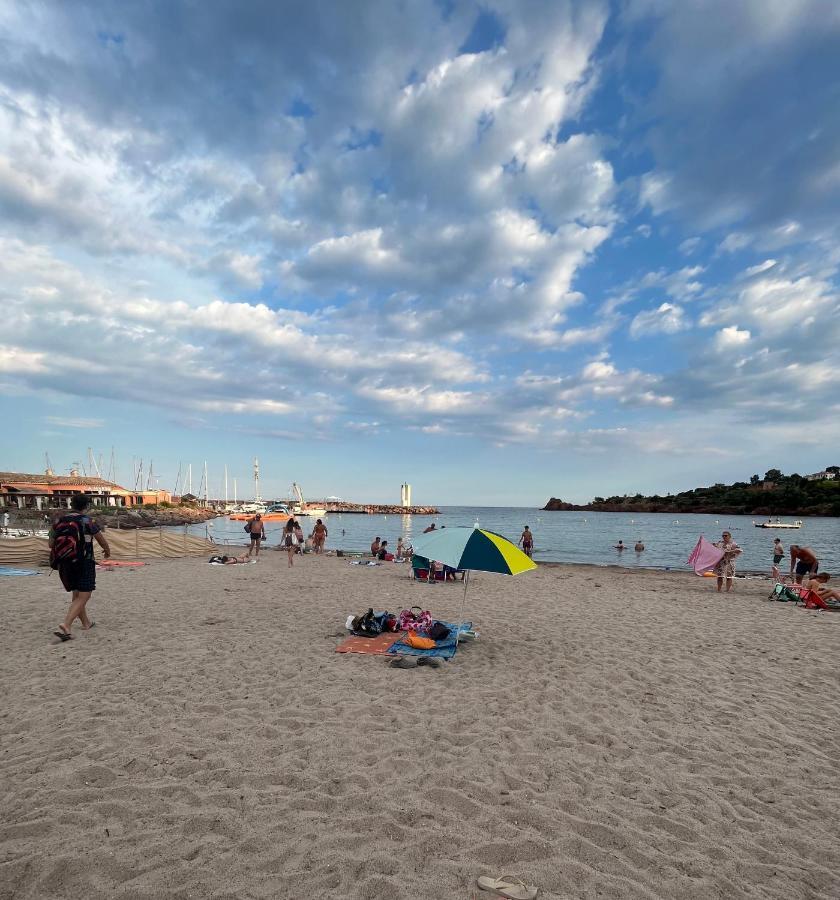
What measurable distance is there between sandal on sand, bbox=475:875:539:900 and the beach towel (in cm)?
1473

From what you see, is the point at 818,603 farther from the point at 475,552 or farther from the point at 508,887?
the point at 508,887

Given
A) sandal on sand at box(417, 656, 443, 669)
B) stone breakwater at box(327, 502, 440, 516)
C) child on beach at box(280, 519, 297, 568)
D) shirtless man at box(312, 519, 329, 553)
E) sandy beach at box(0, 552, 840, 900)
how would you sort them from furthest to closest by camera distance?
stone breakwater at box(327, 502, 440, 516), shirtless man at box(312, 519, 329, 553), child on beach at box(280, 519, 297, 568), sandal on sand at box(417, 656, 443, 669), sandy beach at box(0, 552, 840, 900)

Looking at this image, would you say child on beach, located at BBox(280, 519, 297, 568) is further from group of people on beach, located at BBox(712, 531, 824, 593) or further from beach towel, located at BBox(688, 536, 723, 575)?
group of people on beach, located at BBox(712, 531, 824, 593)

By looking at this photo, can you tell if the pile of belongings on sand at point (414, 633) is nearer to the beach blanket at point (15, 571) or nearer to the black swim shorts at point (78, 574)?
the black swim shorts at point (78, 574)

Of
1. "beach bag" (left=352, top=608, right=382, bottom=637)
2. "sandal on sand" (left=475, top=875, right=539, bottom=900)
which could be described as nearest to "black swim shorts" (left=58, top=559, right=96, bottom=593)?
"beach bag" (left=352, top=608, right=382, bottom=637)

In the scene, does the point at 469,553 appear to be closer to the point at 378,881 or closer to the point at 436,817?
the point at 436,817

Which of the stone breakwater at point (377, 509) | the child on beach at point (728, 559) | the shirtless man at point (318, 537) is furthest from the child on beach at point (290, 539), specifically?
the stone breakwater at point (377, 509)

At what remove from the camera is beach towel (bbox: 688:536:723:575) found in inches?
596

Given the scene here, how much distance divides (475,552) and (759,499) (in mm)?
128715

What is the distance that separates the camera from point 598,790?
3621 millimetres

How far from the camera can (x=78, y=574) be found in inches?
277

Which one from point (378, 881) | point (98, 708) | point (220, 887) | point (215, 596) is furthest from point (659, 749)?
point (215, 596)

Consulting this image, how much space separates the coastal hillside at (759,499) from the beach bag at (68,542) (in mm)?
119425

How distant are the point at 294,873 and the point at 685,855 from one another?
2209 mm
